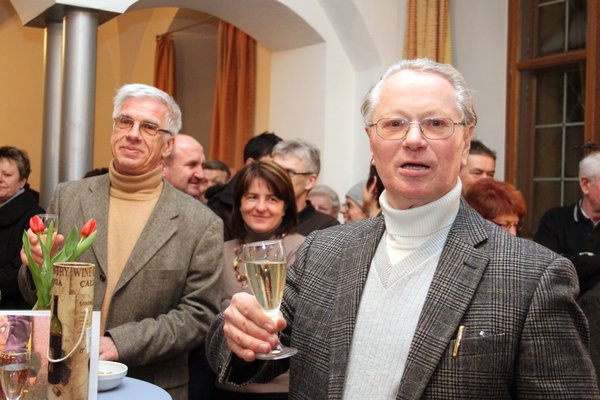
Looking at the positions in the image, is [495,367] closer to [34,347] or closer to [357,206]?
[34,347]

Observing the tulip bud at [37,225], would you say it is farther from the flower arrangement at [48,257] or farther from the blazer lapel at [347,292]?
the blazer lapel at [347,292]

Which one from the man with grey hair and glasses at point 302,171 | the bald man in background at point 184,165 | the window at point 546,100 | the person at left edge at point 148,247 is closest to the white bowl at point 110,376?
the person at left edge at point 148,247

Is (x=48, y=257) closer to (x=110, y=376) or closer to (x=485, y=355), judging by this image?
(x=110, y=376)

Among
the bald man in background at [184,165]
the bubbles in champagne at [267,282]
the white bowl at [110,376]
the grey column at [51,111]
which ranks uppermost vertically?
the grey column at [51,111]

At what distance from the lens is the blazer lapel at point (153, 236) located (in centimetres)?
237

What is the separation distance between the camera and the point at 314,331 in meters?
1.53

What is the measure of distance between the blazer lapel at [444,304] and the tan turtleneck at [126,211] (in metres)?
1.28

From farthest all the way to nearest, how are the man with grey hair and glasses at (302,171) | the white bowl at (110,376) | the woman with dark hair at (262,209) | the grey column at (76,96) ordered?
1. the grey column at (76,96)
2. the man with grey hair and glasses at (302,171)
3. the woman with dark hair at (262,209)
4. the white bowl at (110,376)

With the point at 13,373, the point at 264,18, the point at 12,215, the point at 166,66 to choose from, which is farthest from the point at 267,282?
the point at 166,66


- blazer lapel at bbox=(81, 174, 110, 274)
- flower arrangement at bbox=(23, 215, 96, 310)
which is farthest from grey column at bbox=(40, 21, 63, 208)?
flower arrangement at bbox=(23, 215, 96, 310)

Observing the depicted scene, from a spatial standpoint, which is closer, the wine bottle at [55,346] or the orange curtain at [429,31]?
the wine bottle at [55,346]

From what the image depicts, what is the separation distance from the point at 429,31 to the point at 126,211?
388 centimetres

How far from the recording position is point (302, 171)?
3676mm

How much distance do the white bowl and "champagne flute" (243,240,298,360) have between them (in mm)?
700
